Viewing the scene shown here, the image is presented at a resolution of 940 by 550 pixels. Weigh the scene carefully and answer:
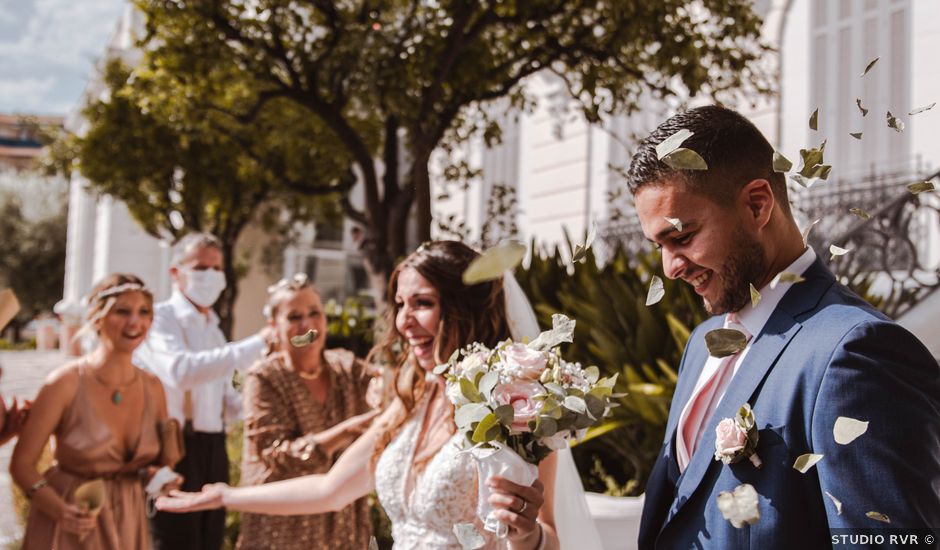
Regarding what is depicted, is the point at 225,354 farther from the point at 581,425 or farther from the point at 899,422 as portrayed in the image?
the point at 899,422

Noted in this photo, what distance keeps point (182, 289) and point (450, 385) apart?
11.7ft

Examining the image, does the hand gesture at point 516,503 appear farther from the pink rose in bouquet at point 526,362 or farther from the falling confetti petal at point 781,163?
the falling confetti petal at point 781,163

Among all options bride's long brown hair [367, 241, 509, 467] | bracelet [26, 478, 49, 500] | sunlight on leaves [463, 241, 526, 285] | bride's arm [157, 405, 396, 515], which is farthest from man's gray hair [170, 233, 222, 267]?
sunlight on leaves [463, 241, 526, 285]

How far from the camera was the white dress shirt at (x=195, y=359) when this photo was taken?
15.4ft

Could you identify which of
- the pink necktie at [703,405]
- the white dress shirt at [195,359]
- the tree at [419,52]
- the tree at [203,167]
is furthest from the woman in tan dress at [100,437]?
the tree at [203,167]

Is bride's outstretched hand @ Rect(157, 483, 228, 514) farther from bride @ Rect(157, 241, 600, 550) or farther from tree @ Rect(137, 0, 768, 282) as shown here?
tree @ Rect(137, 0, 768, 282)

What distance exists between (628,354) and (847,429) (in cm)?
388

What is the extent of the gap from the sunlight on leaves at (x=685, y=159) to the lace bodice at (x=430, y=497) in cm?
118

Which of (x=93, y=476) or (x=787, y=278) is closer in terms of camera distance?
(x=787, y=278)

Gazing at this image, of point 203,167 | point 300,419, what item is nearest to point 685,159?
point 300,419

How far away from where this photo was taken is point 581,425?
183 cm

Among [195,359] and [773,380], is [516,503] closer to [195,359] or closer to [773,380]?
[773,380]

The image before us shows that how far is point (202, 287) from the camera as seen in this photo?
16.7 feet

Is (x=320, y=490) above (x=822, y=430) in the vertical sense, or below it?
below
